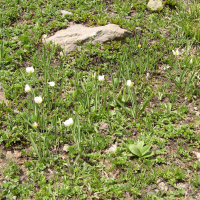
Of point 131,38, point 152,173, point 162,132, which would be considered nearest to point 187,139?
point 162,132

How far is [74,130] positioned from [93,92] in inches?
33.6

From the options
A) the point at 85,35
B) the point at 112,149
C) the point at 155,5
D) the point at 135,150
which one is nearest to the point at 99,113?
the point at 112,149

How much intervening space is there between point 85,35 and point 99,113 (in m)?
1.89

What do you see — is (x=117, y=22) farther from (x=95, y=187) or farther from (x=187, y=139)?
(x=95, y=187)

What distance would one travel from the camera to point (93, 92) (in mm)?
3467

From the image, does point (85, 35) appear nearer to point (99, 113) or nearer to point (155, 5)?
point (99, 113)

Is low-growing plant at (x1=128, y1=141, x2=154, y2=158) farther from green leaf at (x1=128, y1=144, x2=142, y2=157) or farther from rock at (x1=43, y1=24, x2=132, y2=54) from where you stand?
rock at (x1=43, y1=24, x2=132, y2=54)

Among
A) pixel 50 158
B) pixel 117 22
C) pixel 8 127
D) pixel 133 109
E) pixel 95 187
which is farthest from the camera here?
pixel 117 22

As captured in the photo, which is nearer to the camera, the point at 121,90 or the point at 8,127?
the point at 8,127

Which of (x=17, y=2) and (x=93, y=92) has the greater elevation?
(x=17, y=2)

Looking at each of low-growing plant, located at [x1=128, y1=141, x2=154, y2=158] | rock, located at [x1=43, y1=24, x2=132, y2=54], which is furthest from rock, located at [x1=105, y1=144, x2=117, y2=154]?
rock, located at [x1=43, y1=24, x2=132, y2=54]

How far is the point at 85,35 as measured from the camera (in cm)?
446

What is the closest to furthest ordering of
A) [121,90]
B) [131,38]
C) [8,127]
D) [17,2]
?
[8,127] → [121,90] → [131,38] → [17,2]

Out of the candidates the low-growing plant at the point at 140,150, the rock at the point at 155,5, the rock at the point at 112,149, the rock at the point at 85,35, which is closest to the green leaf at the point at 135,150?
the low-growing plant at the point at 140,150
